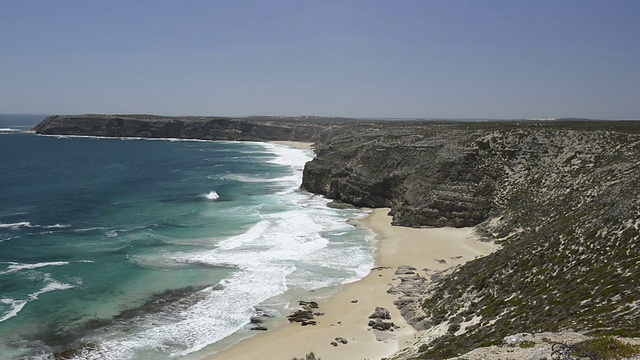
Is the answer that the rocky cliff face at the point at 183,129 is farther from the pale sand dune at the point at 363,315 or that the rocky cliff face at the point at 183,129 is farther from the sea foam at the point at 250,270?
the pale sand dune at the point at 363,315

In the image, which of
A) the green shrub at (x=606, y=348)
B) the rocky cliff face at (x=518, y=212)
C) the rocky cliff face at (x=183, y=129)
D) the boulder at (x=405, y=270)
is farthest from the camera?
the rocky cliff face at (x=183, y=129)

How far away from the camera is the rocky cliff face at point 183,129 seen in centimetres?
18462

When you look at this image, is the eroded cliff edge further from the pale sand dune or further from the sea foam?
the sea foam

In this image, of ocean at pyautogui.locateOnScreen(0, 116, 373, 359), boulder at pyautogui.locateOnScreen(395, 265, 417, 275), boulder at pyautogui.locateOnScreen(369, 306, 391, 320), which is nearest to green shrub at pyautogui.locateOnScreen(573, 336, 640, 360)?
boulder at pyautogui.locateOnScreen(369, 306, 391, 320)

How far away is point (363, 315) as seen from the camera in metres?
27.5

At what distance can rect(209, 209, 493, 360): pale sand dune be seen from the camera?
23.4 m

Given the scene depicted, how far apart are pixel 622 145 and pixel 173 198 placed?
2105 inches

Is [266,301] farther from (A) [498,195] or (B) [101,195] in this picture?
(B) [101,195]

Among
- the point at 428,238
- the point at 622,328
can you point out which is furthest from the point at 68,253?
the point at 622,328

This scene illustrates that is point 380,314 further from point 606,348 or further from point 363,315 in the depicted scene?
point 606,348

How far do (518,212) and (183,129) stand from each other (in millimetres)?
165009

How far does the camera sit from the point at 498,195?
46875mm

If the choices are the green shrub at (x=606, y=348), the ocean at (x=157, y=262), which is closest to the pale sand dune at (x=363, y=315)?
the ocean at (x=157, y=262)

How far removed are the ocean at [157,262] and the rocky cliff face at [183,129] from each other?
10973 cm
